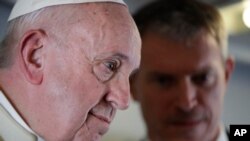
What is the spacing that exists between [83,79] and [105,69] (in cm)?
4

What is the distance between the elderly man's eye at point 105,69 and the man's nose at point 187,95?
389mm

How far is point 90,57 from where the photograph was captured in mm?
655

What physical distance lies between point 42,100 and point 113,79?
12 centimetres

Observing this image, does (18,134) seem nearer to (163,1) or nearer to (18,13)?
(18,13)

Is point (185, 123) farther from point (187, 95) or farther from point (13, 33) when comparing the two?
point (13, 33)

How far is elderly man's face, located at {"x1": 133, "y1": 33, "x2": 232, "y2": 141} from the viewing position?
1.02m

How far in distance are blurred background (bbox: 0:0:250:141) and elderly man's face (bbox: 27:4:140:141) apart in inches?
11.1

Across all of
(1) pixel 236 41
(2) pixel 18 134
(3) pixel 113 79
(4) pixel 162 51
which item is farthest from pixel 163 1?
(2) pixel 18 134

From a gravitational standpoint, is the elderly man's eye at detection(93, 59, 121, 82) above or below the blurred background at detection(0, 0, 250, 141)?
above

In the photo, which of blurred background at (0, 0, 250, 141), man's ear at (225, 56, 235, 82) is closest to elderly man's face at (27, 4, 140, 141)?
blurred background at (0, 0, 250, 141)

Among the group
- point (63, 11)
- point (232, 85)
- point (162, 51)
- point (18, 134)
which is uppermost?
point (63, 11)

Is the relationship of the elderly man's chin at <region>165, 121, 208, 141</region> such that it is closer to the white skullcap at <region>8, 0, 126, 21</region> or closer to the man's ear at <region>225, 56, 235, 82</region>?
the man's ear at <region>225, 56, 235, 82</region>

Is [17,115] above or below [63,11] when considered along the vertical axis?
below

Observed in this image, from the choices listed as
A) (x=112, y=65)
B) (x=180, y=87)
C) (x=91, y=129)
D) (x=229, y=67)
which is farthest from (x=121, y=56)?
(x=229, y=67)
